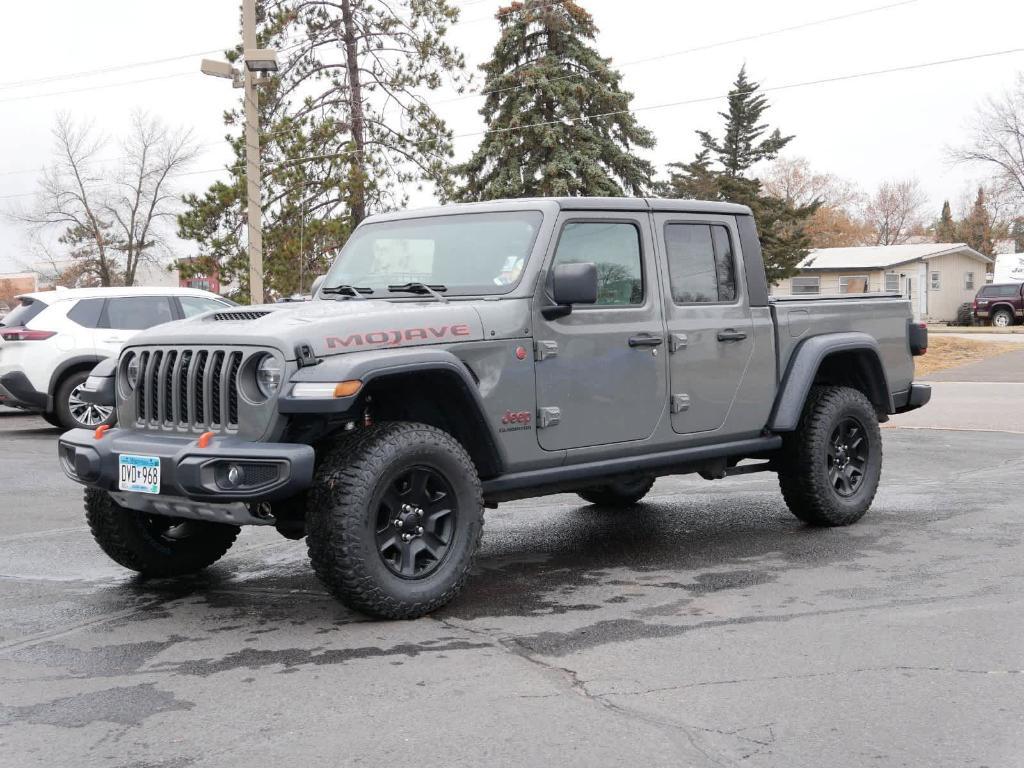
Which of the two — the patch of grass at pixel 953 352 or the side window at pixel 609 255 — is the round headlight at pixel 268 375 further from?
the patch of grass at pixel 953 352

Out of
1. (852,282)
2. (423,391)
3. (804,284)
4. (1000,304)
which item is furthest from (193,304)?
(852,282)

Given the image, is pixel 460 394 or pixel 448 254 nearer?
pixel 460 394

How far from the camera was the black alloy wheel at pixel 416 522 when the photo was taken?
5.32 metres

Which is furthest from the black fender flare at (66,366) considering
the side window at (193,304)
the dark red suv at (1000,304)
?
the dark red suv at (1000,304)

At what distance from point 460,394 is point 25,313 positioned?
34.2 feet

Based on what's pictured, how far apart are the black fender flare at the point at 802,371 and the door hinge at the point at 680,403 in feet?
2.68

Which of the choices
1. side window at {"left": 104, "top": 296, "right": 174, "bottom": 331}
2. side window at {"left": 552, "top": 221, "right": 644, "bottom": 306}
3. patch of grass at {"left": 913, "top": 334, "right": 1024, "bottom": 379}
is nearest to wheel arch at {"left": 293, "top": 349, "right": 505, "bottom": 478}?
side window at {"left": 552, "top": 221, "right": 644, "bottom": 306}

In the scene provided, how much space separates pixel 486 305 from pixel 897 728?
2804 millimetres

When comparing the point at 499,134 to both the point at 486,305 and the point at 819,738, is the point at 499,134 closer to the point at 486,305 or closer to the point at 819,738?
the point at 486,305

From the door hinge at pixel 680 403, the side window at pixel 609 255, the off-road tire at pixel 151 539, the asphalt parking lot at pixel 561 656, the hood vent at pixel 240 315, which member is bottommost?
the asphalt parking lot at pixel 561 656

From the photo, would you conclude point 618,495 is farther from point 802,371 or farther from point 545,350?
point 545,350

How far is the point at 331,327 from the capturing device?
205 inches

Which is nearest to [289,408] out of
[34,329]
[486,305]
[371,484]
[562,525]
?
[371,484]

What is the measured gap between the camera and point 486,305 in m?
5.79
